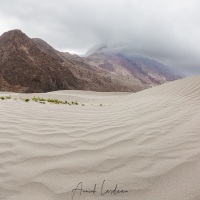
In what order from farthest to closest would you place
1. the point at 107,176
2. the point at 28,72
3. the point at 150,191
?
the point at 28,72 < the point at 107,176 < the point at 150,191

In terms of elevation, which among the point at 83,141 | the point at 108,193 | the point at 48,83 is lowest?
the point at 108,193

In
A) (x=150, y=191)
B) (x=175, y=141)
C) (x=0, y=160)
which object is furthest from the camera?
(x=175, y=141)

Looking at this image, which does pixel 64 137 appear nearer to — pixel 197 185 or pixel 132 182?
pixel 132 182

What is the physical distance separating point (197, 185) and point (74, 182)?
95 cm

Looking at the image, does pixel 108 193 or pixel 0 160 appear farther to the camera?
pixel 0 160

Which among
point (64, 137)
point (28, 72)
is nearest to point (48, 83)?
point (28, 72)

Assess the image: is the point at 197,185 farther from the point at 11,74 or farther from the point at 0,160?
the point at 11,74

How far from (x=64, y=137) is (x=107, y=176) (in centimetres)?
111

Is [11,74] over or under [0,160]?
over

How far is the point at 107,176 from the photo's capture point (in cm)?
233
